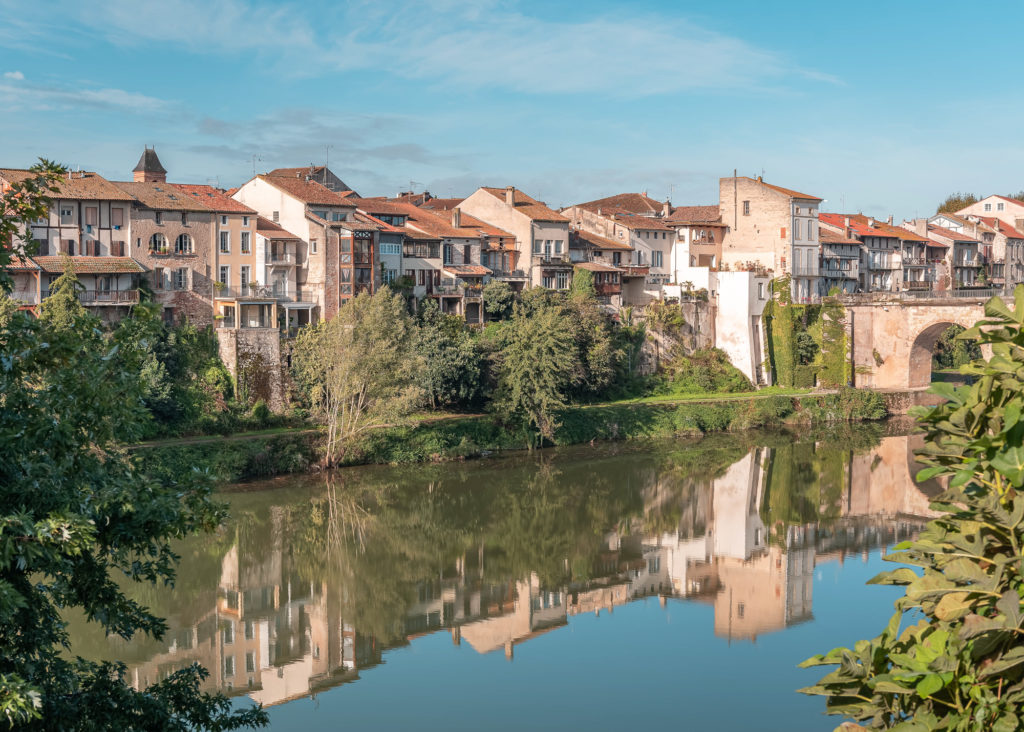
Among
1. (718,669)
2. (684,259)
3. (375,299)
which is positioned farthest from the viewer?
(684,259)

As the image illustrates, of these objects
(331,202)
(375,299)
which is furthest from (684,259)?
(375,299)

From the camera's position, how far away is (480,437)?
3625 centimetres

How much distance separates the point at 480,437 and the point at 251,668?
1834 centimetres

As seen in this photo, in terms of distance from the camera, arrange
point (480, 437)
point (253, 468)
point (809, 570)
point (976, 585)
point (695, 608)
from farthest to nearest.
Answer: point (480, 437) → point (253, 468) → point (809, 570) → point (695, 608) → point (976, 585)

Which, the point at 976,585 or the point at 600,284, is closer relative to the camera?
the point at 976,585

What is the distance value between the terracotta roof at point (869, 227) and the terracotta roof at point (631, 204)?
25.9 ft

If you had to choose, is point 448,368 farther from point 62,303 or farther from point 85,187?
point 85,187

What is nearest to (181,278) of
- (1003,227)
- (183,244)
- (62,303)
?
(183,244)

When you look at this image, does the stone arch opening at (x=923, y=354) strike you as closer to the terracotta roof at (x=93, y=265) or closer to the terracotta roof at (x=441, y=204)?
the terracotta roof at (x=441, y=204)

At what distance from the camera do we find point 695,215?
195 feet

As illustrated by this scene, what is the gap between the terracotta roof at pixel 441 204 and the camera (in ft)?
185

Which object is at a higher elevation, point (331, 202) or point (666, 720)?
point (331, 202)

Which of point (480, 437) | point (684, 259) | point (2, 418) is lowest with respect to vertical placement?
point (480, 437)

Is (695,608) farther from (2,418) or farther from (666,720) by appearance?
(2,418)
